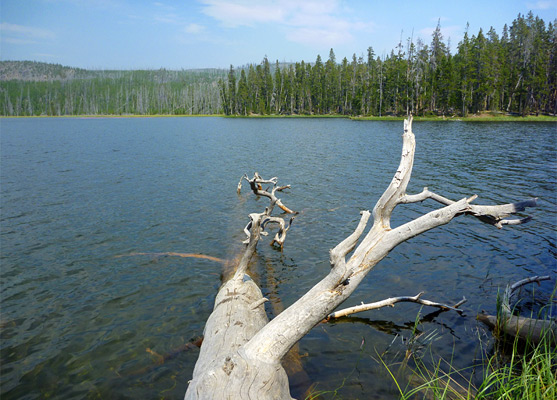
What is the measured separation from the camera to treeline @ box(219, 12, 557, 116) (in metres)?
74.9

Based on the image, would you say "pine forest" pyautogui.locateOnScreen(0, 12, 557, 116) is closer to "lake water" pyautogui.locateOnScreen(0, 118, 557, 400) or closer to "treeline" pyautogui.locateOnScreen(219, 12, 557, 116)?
"treeline" pyautogui.locateOnScreen(219, 12, 557, 116)

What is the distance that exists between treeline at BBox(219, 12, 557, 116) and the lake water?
6290 centimetres

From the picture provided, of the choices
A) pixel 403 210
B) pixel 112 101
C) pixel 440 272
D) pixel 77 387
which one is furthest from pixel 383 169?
pixel 112 101

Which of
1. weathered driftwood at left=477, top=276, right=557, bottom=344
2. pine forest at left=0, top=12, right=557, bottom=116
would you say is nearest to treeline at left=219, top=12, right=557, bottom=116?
pine forest at left=0, top=12, right=557, bottom=116

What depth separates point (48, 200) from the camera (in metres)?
17.6

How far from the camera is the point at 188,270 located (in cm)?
1030

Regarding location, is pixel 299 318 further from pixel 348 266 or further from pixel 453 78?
pixel 453 78

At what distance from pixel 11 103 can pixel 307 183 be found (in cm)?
21613

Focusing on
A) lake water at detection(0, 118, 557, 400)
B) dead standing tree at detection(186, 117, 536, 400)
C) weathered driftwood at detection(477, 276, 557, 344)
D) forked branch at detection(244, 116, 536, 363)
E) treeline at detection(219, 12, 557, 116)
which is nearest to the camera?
dead standing tree at detection(186, 117, 536, 400)

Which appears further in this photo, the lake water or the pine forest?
the pine forest

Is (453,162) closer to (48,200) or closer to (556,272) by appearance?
(556,272)

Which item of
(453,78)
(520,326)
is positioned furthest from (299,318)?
(453,78)

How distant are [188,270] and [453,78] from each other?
3325 inches

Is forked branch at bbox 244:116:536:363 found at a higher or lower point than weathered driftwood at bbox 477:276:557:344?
higher
